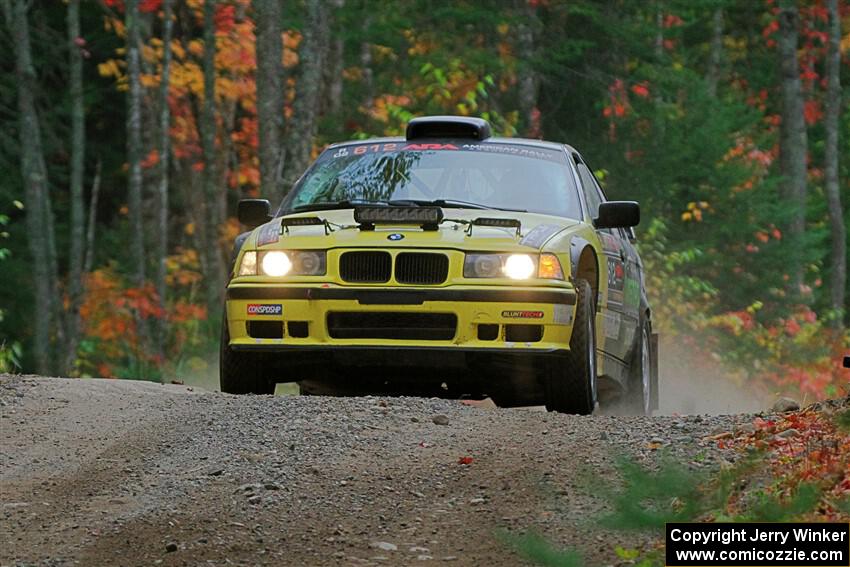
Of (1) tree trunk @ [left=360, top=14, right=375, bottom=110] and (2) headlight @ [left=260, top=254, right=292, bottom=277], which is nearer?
(2) headlight @ [left=260, top=254, right=292, bottom=277]

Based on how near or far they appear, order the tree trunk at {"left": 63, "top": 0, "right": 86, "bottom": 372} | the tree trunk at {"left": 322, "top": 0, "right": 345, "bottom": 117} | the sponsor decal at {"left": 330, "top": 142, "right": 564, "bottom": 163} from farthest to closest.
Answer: the tree trunk at {"left": 322, "top": 0, "right": 345, "bottom": 117}
the tree trunk at {"left": 63, "top": 0, "right": 86, "bottom": 372}
the sponsor decal at {"left": 330, "top": 142, "right": 564, "bottom": 163}

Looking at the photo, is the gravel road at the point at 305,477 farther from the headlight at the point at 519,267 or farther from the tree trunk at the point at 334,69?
the tree trunk at the point at 334,69

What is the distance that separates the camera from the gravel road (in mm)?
6301

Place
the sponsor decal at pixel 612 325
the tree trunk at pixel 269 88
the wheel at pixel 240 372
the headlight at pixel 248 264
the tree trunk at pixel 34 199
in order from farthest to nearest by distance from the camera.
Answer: the tree trunk at pixel 34 199, the tree trunk at pixel 269 88, the sponsor decal at pixel 612 325, the wheel at pixel 240 372, the headlight at pixel 248 264

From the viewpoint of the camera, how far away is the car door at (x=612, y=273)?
10812 mm

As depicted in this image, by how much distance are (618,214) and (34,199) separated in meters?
16.0

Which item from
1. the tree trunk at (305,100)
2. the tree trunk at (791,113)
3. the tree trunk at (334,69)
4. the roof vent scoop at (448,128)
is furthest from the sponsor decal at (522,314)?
the tree trunk at (791,113)

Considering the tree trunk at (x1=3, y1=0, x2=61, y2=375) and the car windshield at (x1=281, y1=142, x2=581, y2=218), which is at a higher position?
the car windshield at (x1=281, y1=142, x2=581, y2=218)

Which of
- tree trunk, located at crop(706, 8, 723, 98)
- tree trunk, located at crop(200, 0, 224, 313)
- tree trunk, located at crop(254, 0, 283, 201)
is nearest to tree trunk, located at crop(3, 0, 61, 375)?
tree trunk, located at crop(200, 0, 224, 313)

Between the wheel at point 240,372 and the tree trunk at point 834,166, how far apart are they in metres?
25.7

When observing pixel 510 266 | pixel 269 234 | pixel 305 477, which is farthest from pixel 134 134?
pixel 305 477

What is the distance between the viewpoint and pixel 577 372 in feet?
31.2

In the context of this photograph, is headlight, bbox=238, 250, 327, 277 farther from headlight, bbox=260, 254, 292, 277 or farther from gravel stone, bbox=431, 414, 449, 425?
gravel stone, bbox=431, 414, 449, 425

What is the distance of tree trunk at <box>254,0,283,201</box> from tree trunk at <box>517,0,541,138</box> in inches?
288
